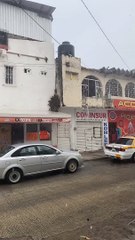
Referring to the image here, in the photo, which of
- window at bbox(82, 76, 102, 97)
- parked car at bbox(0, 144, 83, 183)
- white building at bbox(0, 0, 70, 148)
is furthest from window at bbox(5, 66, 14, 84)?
parked car at bbox(0, 144, 83, 183)

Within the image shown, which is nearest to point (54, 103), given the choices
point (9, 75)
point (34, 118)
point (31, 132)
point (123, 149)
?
point (31, 132)

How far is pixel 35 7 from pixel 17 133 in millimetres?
9153

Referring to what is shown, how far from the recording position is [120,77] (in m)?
23.3

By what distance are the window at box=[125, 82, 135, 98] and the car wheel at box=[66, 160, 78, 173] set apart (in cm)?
1216

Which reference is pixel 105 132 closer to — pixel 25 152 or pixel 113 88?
pixel 113 88

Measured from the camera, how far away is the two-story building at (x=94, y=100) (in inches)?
775

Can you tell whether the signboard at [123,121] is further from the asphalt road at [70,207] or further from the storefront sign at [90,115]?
the asphalt road at [70,207]

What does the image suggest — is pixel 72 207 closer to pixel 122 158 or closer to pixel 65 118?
pixel 122 158

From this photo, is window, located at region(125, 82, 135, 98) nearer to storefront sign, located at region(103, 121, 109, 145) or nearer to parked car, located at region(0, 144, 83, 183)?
storefront sign, located at region(103, 121, 109, 145)

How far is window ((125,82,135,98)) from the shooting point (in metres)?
24.0

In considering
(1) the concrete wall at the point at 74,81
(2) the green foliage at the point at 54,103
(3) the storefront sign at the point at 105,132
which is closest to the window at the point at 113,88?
(1) the concrete wall at the point at 74,81

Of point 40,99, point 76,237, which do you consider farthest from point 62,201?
point 40,99

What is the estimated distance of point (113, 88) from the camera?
2298 centimetres

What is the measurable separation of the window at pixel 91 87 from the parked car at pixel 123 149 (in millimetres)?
5699
